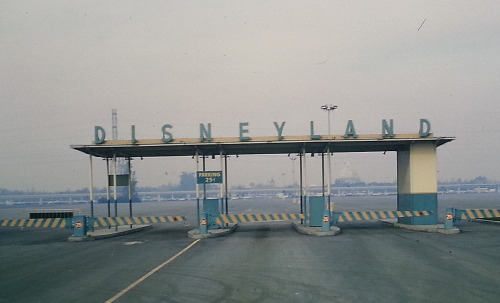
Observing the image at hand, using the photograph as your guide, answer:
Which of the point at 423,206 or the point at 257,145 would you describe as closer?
the point at 423,206

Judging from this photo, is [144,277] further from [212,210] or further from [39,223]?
[39,223]

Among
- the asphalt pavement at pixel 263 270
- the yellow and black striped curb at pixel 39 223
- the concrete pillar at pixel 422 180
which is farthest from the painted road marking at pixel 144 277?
the concrete pillar at pixel 422 180

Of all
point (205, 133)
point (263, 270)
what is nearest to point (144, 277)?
point (263, 270)

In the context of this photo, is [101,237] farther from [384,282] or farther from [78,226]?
[384,282]

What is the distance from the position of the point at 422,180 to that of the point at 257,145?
10.2 meters

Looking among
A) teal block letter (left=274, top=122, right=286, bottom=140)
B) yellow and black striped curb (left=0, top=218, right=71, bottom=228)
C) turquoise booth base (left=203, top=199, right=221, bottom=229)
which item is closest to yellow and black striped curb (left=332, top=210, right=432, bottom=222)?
teal block letter (left=274, top=122, right=286, bottom=140)

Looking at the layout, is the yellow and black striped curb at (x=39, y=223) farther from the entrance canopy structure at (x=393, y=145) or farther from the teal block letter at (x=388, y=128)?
the teal block letter at (x=388, y=128)

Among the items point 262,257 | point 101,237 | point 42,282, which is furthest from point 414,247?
point 101,237

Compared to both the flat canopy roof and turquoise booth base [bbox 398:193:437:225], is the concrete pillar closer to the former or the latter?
turquoise booth base [bbox 398:193:437:225]

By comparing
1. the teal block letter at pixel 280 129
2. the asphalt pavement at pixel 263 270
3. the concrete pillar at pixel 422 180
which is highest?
the teal block letter at pixel 280 129

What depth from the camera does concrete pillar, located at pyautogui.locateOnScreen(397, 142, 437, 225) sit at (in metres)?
23.2

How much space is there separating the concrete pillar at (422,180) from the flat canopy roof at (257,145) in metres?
0.66

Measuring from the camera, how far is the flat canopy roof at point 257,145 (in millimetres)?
22859

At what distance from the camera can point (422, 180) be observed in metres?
23.5
